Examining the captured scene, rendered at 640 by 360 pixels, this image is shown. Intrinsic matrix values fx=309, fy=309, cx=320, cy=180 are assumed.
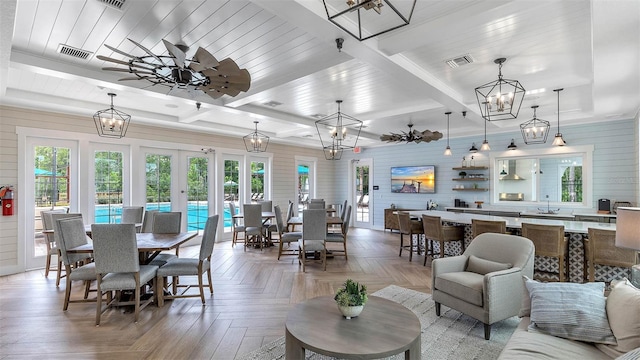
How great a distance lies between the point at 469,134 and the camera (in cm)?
770

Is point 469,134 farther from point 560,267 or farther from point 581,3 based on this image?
point 581,3

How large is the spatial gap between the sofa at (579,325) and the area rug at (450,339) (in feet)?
1.98

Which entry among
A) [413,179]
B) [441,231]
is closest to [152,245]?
[441,231]

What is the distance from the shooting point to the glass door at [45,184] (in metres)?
5.12

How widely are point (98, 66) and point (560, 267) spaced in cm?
598

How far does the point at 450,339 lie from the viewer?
2.79m

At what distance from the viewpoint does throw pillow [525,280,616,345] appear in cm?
190

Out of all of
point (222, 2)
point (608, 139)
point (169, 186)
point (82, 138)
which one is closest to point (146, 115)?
point (82, 138)

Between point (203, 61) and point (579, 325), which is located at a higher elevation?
point (203, 61)

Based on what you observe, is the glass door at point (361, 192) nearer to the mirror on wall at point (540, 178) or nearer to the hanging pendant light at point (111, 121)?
the mirror on wall at point (540, 178)

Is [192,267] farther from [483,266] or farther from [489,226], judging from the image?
[489,226]

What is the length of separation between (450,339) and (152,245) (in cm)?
321

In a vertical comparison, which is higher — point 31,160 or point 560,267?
point 31,160

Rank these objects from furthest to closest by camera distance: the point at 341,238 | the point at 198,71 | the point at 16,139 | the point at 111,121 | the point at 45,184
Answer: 1. the point at 341,238
2. the point at 45,184
3. the point at 16,139
4. the point at 111,121
5. the point at 198,71
